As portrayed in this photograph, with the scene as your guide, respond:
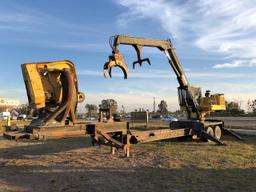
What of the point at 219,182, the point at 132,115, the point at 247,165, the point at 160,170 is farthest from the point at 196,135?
the point at 132,115

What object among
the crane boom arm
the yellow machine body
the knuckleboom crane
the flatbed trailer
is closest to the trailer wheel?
the knuckleboom crane

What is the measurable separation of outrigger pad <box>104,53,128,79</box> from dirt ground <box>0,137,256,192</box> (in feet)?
9.74

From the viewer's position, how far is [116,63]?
12.7 meters

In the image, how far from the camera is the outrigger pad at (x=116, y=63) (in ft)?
40.8

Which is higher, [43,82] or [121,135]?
[43,82]

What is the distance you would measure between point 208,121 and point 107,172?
1060 centimetres

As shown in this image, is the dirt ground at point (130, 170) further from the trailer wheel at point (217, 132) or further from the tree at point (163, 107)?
the tree at point (163, 107)

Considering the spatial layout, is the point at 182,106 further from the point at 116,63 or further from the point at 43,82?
the point at 43,82

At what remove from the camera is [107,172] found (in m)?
10.3

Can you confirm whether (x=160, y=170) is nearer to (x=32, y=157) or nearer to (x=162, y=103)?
(x=32, y=157)

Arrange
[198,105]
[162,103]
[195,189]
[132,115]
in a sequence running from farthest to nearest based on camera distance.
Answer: [162,103] < [132,115] < [198,105] < [195,189]

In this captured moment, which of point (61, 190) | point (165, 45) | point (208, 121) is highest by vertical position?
point (165, 45)

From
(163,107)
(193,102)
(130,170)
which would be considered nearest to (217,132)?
(193,102)

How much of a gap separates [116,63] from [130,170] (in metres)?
3.88
